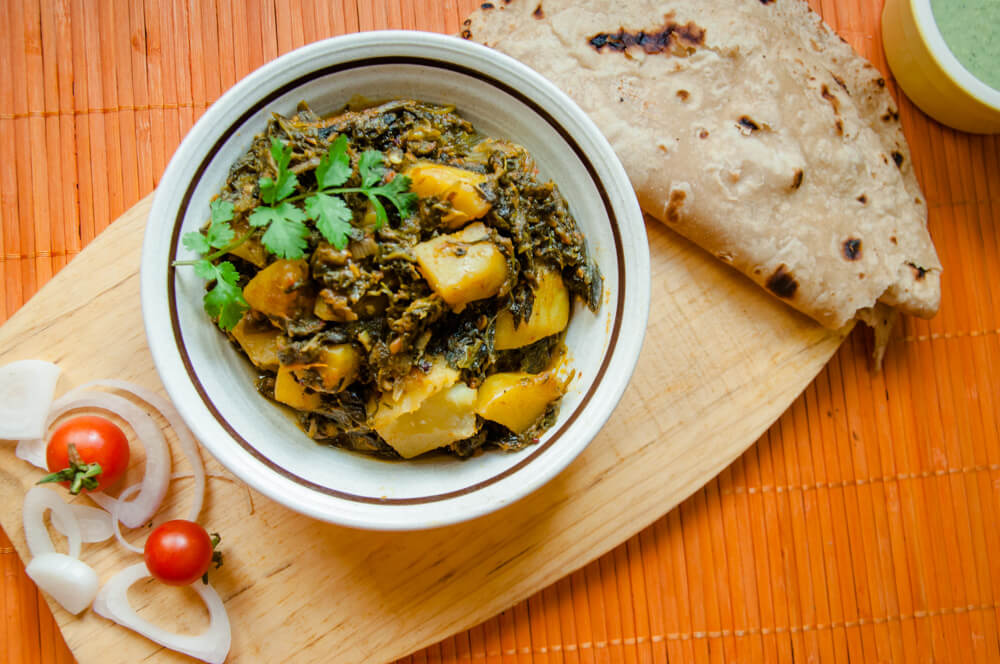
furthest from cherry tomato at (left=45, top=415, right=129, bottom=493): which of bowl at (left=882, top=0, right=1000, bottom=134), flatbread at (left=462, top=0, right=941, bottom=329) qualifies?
bowl at (left=882, top=0, right=1000, bottom=134)

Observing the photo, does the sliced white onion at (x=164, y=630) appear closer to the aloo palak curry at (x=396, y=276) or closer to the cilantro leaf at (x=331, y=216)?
the aloo palak curry at (x=396, y=276)

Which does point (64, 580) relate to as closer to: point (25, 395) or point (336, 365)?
point (25, 395)

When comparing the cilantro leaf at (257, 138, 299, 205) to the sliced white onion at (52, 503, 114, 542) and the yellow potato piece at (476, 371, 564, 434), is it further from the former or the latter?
the sliced white onion at (52, 503, 114, 542)

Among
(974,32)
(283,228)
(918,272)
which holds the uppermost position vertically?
(974,32)

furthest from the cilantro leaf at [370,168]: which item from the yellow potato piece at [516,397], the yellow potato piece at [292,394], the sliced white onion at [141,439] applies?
the sliced white onion at [141,439]

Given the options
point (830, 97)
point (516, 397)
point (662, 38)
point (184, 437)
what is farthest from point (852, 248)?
point (184, 437)

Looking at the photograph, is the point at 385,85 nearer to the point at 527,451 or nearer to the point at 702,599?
the point at 527,451
